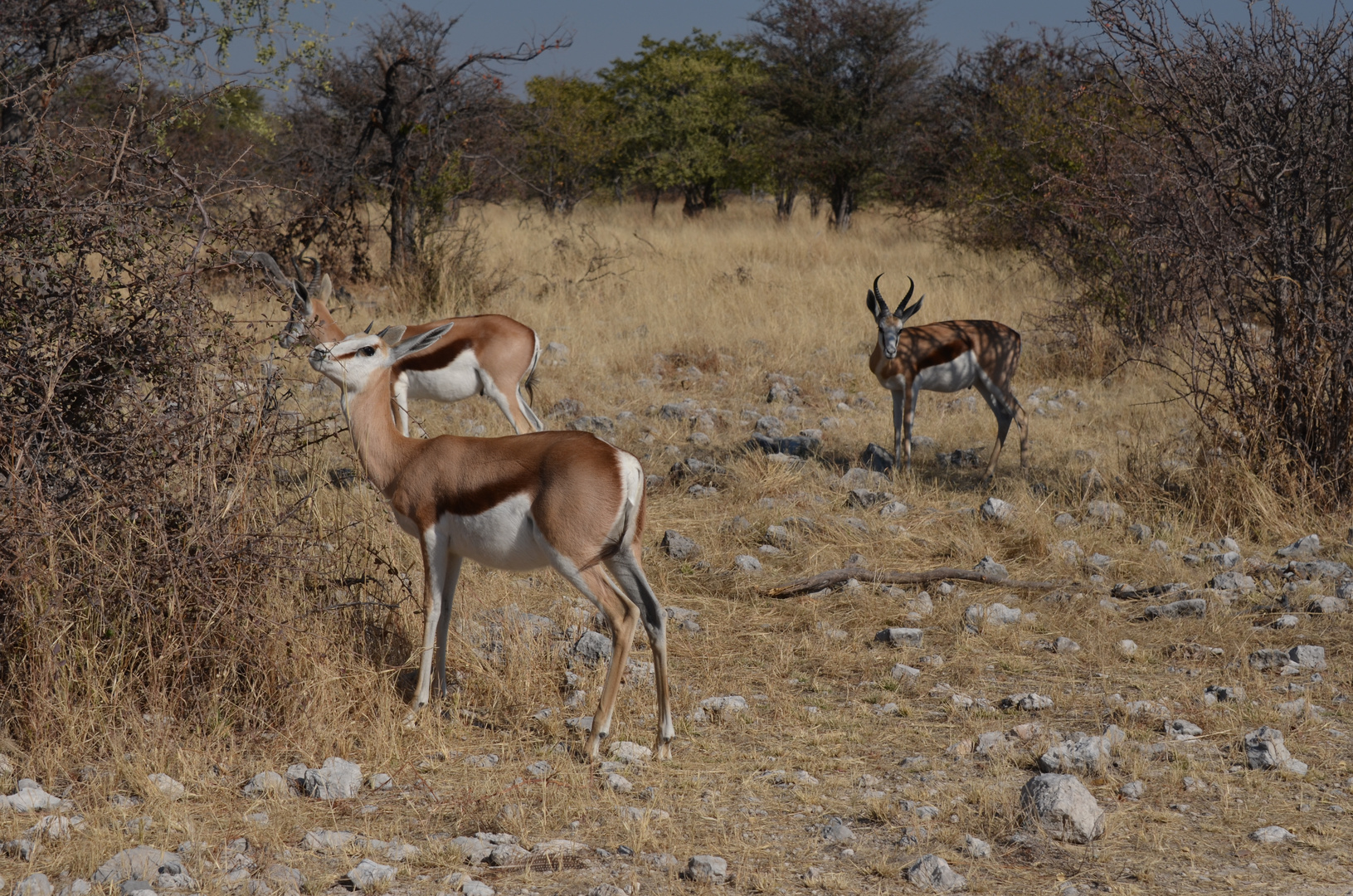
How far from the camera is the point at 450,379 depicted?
26.3 feet

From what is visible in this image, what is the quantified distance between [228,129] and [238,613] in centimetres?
1764

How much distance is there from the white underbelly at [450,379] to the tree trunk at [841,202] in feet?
55.1

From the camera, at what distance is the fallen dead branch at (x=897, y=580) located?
19.0 ft

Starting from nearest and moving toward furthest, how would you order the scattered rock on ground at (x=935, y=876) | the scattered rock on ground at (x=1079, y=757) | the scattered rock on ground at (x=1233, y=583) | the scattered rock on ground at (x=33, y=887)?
the scattered rock on ground at (x=33, y=887), the scattered rock on ground at (x=935, y=876), the scattered rock on ground at (x=1079, y=757), the scattered rock on ground at (x=1233, y=583)

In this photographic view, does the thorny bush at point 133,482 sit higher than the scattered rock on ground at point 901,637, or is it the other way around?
the thorny bush at point 133,482

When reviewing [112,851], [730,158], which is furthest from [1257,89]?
[730,158]

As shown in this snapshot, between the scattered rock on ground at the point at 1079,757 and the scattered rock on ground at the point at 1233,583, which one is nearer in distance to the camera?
the scattered rock on ground at the point at 1079,757

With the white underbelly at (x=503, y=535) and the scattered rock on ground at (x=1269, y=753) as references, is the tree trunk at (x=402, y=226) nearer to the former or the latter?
the white underbelly at (x=503, y=535)

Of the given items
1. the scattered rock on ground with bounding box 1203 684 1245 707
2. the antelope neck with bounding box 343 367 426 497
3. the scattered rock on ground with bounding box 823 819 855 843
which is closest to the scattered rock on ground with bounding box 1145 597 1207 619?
the scattered rock on ground with bounding box 1203 684 1245 707

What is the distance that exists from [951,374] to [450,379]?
3.62 metres

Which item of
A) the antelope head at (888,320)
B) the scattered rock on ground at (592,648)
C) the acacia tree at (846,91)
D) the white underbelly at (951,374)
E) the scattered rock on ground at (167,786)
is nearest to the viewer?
the scattered rock on ground at (167,786)

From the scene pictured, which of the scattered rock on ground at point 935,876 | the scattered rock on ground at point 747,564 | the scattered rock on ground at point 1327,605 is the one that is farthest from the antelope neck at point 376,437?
the scattered rock on ground at point 1327,605

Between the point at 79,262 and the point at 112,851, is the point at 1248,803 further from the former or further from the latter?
the point at 79,262

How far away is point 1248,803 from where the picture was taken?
364 cm
